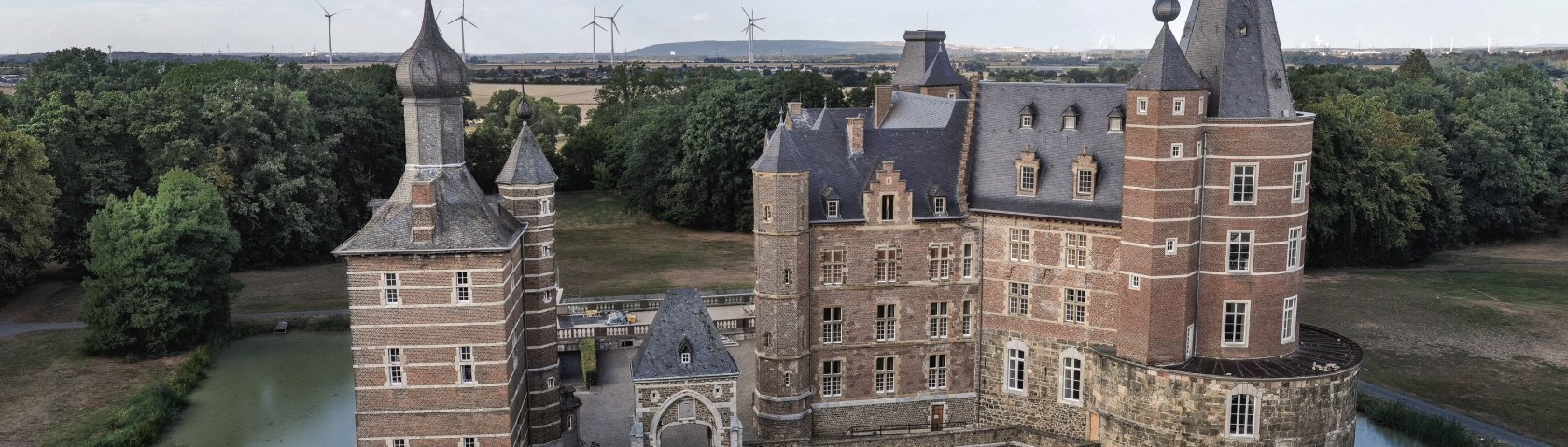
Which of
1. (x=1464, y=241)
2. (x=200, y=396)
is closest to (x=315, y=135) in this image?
(x=200, y=396)

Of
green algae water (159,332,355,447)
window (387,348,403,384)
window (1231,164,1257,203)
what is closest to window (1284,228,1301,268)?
window (1231,164,1257,203)

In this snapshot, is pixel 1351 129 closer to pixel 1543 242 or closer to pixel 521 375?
pixel 1543 242

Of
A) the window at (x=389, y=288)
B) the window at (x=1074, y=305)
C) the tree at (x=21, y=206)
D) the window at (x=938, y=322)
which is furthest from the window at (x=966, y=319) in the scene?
the tree at (x=21, y=206)

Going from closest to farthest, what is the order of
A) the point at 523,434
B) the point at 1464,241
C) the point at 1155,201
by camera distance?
the point at 1155,201 < the point at 523,434 < the point at 1464,241

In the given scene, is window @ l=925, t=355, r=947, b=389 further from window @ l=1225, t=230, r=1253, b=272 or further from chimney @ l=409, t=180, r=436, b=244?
chimney @ l=409, t=180, r=436, b=244

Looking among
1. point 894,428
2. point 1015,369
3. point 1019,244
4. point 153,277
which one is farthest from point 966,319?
point 153,277

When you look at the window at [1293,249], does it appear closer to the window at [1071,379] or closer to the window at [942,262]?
the window at [1071,379]

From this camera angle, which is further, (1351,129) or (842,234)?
(1351,129)
